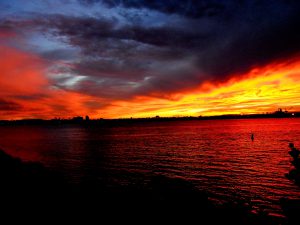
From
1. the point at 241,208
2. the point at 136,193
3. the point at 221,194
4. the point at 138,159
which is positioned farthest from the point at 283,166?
the point at 241,208

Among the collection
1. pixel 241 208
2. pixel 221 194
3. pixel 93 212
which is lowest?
pixel 221 194

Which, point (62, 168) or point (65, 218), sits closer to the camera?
point (65, 218)

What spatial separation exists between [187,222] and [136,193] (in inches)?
217

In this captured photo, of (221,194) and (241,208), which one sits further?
(221,194)

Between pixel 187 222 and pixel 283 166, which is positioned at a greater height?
pixel 187 222

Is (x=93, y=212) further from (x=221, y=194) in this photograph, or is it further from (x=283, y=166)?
(x=283, y=166)

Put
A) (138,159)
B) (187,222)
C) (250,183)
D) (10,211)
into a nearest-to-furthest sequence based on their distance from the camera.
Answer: (187,222)
(10,211)
(250,183)
(138,159)

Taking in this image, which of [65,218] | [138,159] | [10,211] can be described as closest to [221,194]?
[65,218]

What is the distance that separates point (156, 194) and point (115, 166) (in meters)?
34.3

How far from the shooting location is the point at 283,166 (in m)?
44.7

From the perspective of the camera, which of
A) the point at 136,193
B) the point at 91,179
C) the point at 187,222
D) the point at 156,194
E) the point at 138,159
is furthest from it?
the point at 138,159

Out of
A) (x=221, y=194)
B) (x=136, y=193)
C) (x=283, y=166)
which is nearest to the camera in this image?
(x=136, y=193)

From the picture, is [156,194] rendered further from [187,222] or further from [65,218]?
[65,218]

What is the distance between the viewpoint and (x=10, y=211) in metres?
13.6
